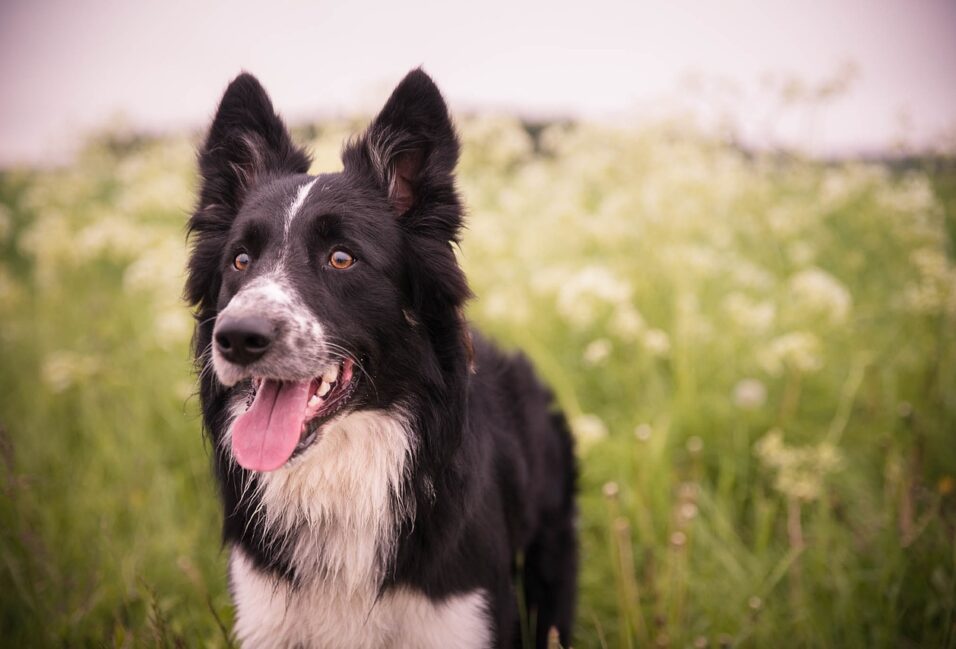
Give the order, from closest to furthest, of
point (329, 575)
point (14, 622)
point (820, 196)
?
1. point (329, 575)
2. point (14, 622)
3. point (820, 196)

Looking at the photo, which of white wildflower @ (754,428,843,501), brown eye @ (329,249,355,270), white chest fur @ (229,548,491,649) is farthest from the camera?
white wildflower @ (754,428,843,501)

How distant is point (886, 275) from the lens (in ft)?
18.8

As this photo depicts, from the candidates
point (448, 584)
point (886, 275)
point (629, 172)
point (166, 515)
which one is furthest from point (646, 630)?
point (886, 275)

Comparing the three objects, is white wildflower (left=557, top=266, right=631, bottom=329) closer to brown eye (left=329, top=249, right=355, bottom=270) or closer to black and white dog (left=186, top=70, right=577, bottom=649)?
black and white dog (left=186, top=70, right=577, bottom=649)

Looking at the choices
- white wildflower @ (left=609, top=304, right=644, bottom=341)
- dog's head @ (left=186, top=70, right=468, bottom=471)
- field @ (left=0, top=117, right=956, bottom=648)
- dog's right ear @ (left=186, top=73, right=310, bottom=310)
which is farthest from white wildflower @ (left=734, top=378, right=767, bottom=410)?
dog's right ear @ (left=186, top=73, right=310, bottom=310)

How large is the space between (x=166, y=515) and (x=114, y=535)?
0.29 meters

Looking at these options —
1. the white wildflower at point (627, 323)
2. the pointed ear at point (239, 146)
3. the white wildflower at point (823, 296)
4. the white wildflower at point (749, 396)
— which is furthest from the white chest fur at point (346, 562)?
the white wildflower at point (823, 296)

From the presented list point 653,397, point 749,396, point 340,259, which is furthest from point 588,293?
point 340,259

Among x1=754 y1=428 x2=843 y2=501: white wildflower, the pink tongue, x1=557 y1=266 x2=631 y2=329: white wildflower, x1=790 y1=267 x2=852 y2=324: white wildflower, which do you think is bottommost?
x1=754 y1=428 x2=843 y2=501: white wildflower

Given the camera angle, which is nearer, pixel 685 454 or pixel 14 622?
pixel 14 622

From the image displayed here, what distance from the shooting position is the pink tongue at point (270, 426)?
1.92 metres

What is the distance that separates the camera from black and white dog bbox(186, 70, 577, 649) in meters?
2.09

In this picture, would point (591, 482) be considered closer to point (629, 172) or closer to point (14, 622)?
point (629, 172)

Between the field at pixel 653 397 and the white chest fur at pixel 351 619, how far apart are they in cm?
17
